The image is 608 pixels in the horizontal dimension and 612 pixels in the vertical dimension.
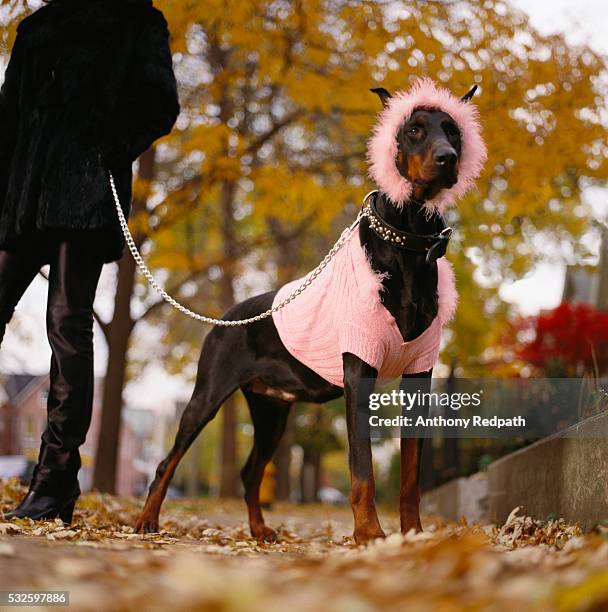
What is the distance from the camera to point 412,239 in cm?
384

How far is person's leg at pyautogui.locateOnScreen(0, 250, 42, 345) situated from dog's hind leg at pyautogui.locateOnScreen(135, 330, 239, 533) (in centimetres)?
105

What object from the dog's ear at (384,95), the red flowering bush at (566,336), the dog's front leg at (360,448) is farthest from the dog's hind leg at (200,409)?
the red flowering bush at (566,336)

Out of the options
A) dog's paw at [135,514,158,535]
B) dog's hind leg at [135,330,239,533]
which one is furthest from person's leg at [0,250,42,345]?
dog's paw at [135,514,158,535]

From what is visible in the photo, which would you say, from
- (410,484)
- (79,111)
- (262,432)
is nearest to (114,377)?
(262,432)

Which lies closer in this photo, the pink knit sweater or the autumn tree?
the pink knit sweater

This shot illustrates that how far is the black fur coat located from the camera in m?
4.33

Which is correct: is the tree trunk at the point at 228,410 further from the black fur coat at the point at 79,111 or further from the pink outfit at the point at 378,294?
the pink outfit at the point at 378,294

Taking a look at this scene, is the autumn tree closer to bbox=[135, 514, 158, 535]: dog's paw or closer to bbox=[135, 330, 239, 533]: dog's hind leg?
bbox=[135, 330, 239, 533]: dog's hind leg

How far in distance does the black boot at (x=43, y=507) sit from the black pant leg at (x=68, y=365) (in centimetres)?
4

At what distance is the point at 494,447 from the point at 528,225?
751 centimetres

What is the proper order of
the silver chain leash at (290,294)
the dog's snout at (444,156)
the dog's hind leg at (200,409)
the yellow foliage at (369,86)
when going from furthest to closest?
the yellow foliage at (369,86) → the dog's hind leg at (200,409) → the silver chain leash at (290,294) → the dog's snout at (444,156)

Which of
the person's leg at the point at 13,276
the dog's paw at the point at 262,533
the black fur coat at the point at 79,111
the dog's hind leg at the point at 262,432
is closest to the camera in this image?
the black fur coat at the point at 79,111

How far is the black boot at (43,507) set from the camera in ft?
13.4

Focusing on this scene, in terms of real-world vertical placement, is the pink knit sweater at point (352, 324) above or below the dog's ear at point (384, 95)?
below
